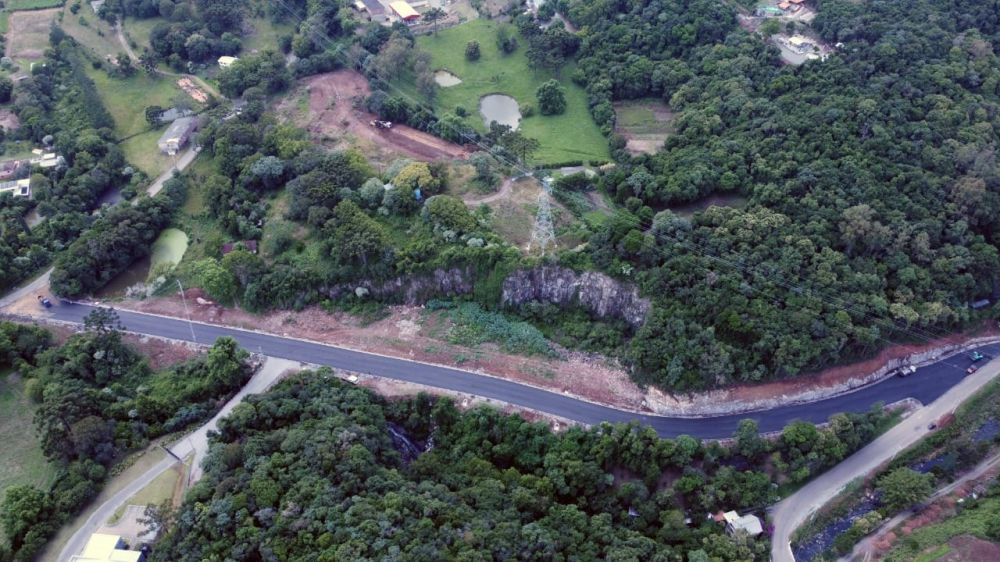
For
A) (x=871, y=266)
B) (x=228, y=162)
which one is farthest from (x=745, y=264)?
(x=228, y=162)

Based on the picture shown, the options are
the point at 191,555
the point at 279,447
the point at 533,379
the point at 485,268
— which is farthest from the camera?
the point at 485,268

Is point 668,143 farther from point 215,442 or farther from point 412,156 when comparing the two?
point 215,442

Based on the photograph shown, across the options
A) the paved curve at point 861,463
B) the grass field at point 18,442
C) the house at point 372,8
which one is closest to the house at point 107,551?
the grass field at point 18,442

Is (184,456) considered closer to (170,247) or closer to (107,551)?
(107,551)

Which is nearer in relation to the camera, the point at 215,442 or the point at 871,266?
the point at 215,442

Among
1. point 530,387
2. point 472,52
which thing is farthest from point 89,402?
point 472,52

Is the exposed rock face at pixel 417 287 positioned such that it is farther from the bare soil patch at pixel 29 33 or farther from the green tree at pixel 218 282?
the bare soil patch at pixel 29 33
